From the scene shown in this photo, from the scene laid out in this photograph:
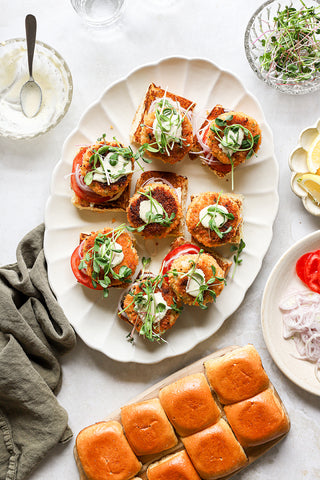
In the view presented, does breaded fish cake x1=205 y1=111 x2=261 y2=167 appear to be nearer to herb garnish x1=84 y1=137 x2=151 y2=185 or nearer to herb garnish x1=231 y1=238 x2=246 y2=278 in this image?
herb garnish x1=84 y1=137 x2=151 y2=185

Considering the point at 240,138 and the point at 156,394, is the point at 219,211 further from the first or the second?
the point at 156,394

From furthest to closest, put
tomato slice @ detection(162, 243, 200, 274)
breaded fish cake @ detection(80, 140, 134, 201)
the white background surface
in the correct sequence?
the white background surface, tomato slice @ detection(162, 243, 200, 274), breaded fish cake @ detection(80, 140, 134, 201)

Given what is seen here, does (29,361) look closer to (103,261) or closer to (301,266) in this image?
(103,261)

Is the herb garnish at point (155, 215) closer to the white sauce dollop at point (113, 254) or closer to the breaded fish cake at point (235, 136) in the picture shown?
the white sauce dollop at point (113, 254)

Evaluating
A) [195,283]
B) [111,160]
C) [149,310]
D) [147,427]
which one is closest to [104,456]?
[147,427]

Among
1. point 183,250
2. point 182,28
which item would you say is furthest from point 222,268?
point 182,28

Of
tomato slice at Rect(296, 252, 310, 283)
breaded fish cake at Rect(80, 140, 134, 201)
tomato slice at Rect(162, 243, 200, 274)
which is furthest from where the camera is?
tomato slice at Rect(296, 252, 310, 283)

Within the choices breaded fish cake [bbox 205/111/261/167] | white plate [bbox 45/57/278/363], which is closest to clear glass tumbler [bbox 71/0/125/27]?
white plate [bbox 45/57/278/363]
